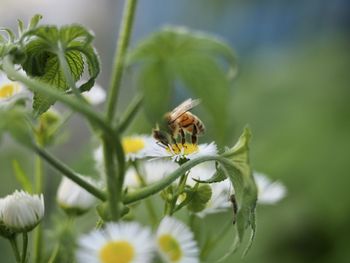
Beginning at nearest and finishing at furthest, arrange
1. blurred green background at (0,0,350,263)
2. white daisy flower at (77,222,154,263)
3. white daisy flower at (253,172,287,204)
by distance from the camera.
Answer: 1. white daisy flower at (77,222,154,263)
2. white daisy flower at (253,172,287,204)
3. blurred green background at (0,0,350,263)

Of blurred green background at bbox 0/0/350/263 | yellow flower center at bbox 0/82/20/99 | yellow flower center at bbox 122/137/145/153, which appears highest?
blurred green background at bbox 0/0/350/263

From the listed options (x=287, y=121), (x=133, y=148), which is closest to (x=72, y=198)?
(x=133, y=148)

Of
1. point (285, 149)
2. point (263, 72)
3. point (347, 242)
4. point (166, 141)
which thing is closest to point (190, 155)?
point (166, 141)

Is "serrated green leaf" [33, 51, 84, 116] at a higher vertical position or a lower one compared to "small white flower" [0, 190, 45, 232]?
higher

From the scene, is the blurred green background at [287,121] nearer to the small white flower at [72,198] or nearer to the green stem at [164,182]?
the small white flower at [72,198]

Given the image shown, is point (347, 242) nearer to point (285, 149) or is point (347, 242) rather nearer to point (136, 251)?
point (285, 149)

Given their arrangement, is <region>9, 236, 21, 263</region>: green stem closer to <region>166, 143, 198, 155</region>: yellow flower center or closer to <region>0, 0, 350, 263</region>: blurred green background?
<region>166, 143, 198, 155</region>: yellow flower center

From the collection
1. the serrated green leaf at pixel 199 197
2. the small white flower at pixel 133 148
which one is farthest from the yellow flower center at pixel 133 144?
the serrated green leaf at pixel 199 197

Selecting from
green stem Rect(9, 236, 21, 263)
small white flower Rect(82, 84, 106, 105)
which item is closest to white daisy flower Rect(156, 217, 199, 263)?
green stem Rect(9, 236, 21, 263)
